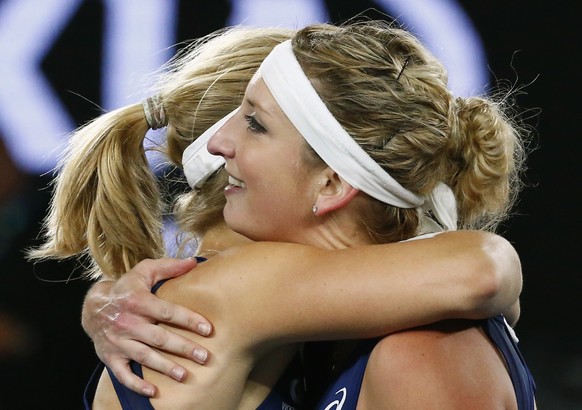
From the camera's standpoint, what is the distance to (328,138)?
1496mm

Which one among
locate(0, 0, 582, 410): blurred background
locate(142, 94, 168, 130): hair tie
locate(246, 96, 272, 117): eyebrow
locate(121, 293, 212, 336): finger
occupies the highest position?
locate(246, 96, 272, 117): eyebrow

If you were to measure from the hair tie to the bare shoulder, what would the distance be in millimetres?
628

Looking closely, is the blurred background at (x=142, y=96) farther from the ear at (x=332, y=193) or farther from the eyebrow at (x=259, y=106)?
the ear at (x=332, y=193)

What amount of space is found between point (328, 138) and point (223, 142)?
18cm

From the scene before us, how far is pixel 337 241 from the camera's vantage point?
157 cm

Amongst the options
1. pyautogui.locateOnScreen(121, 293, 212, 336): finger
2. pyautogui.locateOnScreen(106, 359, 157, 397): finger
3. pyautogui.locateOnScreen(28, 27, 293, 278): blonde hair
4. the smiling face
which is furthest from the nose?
pyautogui.locateOnScreen(106, 359, 157, 397): finger

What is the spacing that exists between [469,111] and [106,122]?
2.12 feet

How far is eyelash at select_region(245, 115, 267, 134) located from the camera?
5.05ft

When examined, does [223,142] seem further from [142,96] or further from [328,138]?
[142,96]

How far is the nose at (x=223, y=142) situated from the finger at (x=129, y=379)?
36cm

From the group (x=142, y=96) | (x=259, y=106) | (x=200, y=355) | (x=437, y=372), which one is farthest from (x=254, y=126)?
(x=142, y=96)

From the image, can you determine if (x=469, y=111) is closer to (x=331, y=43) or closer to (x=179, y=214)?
(x=331, y=43)

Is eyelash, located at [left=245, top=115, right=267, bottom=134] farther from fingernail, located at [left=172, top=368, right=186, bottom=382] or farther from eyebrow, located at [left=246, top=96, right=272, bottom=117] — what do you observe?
fingernail, located at [left=172, top=368, right=186, bottom=382]

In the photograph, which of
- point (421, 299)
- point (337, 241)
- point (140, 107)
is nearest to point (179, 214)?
point (140, 107)
